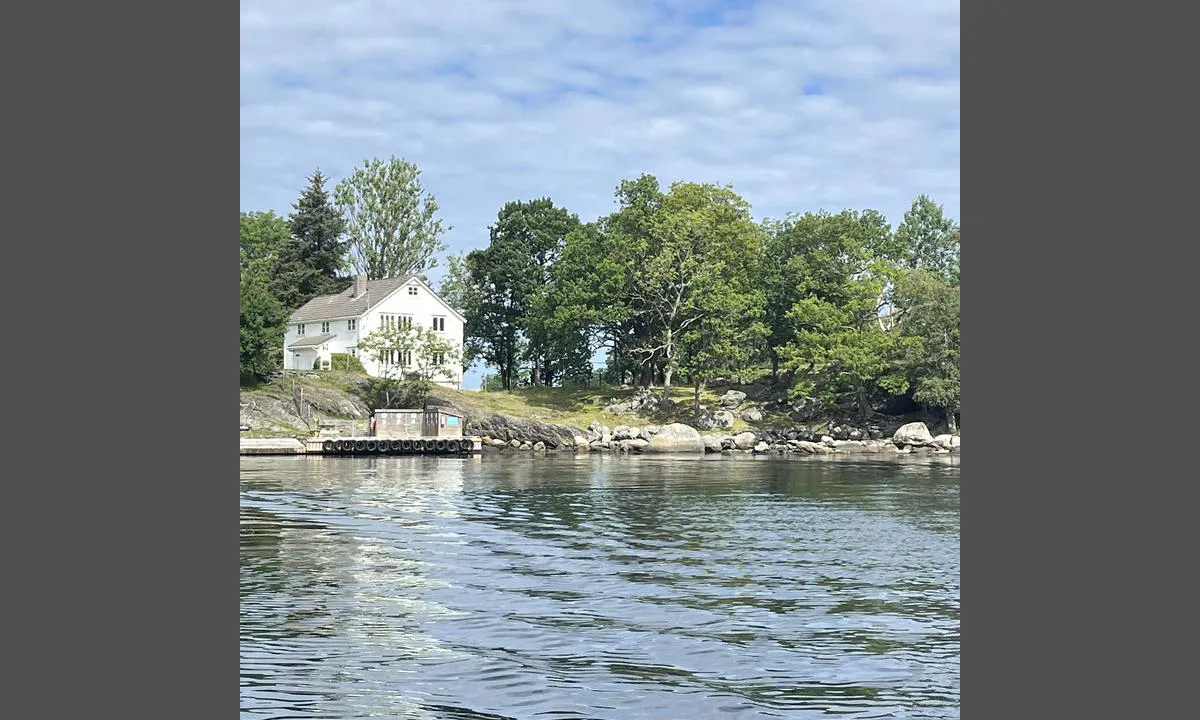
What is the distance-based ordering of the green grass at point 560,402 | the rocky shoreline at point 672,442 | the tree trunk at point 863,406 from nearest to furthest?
the rocky shoreline at point 672,442 < the green grass at point 560,402 < the tree trunk at point 863,406

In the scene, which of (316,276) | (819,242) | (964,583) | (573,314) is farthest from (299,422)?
(964,583)

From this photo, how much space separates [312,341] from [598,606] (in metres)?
81.6

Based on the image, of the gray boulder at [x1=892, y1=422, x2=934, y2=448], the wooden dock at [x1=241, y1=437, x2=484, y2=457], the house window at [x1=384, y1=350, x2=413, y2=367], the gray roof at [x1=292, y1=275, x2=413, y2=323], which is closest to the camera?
the wooden dock at [x1=241, y1=437, x2=484, y2=457]

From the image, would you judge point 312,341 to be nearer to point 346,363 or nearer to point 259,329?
point 346,363

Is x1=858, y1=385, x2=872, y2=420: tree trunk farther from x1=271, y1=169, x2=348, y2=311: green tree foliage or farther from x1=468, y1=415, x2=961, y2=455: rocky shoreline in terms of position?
x1=271, y1=169, x2=348, y2=311: green tree foliage

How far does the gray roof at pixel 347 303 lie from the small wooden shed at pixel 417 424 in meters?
22.8

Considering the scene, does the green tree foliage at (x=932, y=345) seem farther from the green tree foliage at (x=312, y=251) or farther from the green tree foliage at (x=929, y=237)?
the green tree foliage at (x=312, y=251)

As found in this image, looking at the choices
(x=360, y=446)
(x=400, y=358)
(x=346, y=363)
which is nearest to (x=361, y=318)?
(x=346, y=363)

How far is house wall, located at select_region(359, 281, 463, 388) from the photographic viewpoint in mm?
93188

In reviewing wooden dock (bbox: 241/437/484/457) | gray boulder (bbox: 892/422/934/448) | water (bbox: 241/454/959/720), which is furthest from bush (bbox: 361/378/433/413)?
water (bbox: 241/454/959/720)

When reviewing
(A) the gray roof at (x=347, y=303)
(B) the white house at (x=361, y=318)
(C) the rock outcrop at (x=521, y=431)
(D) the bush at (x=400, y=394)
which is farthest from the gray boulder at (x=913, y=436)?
(A) the gray roof at (x=347, y=303)

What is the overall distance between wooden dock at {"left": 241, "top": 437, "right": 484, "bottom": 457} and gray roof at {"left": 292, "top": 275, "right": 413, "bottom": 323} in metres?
26.3

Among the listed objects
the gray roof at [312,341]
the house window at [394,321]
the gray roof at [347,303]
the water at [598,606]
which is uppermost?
the gray roof at [347,303]

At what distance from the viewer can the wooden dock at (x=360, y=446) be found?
230 ft
